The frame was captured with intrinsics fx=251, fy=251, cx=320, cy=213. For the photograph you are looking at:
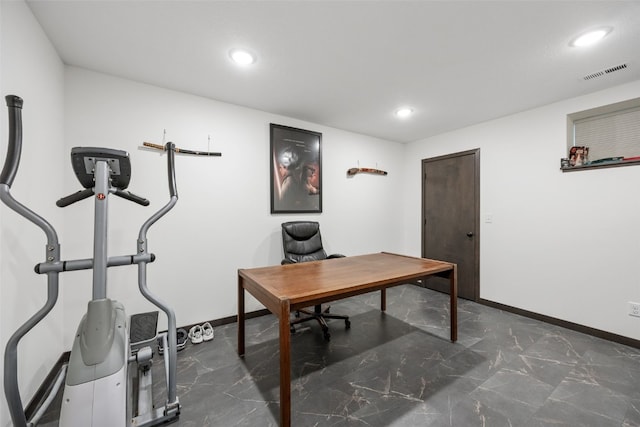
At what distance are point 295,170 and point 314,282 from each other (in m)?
1.89

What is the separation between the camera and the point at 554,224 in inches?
111

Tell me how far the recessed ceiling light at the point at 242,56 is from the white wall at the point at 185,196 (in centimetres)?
86

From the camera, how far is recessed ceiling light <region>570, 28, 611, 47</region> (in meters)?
1.72

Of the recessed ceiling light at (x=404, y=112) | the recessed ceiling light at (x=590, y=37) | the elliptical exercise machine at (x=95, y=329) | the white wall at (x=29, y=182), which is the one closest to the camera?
the elliptical exercise machine at (x=95, y=329)

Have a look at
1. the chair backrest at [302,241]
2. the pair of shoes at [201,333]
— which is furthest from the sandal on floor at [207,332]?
the chair backrest at [302,241]

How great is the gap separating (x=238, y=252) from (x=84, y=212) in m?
1.39

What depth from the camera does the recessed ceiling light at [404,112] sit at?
3.08 meters

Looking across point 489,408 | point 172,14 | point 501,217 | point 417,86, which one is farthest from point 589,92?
point 172,14

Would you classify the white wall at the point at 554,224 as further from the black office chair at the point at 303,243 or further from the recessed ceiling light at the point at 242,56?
the recessed ceiling light at the point at 242,56

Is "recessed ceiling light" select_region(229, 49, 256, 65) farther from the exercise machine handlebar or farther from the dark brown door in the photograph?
the dark brown door

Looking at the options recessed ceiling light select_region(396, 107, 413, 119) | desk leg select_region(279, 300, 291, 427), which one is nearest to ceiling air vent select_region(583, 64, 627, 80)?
recessed ceiling light select_region(396, 107, 413, 119)

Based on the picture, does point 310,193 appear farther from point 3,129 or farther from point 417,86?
point 3,129

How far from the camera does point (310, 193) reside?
3.46 meters

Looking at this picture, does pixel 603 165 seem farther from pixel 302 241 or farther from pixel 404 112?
pixel 302 241
